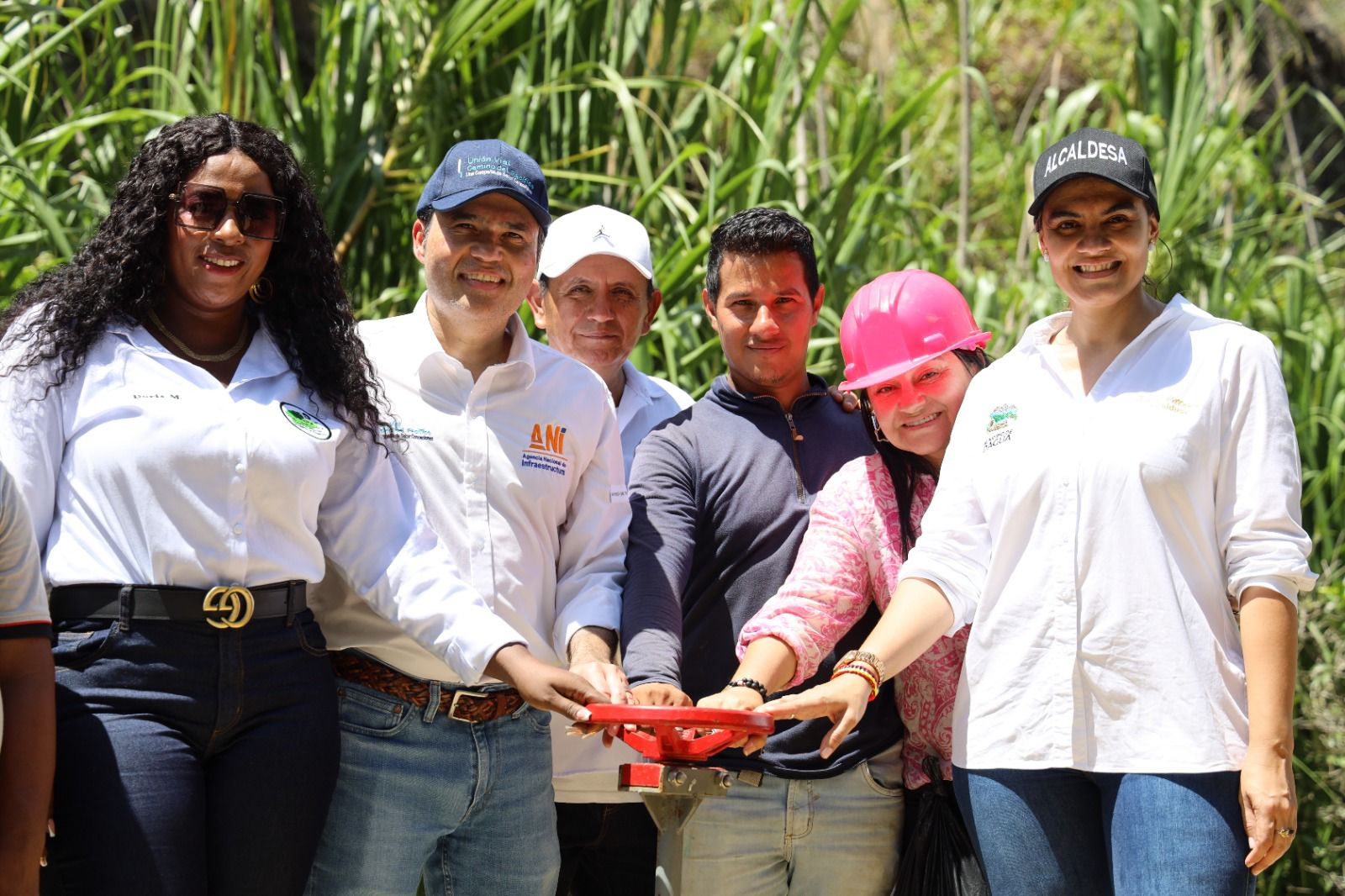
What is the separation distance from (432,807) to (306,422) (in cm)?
69

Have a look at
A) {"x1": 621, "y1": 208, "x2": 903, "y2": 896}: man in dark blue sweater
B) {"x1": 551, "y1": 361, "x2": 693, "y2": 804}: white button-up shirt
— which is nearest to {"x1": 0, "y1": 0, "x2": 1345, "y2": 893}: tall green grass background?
{"x1": 621, "y1": 208, "x2": 903, "y2": 896}: man in dark blue sweater

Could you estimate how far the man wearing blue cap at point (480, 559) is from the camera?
7.75 ft

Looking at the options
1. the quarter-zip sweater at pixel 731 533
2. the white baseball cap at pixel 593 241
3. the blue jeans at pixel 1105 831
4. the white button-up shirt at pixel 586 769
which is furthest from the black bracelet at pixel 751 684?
the white baseball cap at pixel 593 241

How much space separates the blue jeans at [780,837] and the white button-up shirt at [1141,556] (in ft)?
1.07

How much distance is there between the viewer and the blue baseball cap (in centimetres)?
255

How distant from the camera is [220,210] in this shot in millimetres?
2295

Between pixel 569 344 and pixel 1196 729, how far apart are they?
1700mm

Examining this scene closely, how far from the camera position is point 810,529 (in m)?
2.65

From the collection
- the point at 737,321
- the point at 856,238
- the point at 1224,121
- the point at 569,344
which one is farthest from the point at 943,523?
the point at 1224,121

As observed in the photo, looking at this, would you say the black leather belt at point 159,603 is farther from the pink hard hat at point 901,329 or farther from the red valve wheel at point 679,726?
the pink hard hat at point 901,329

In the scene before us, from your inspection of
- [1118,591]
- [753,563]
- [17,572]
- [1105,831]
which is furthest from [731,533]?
[17,572]

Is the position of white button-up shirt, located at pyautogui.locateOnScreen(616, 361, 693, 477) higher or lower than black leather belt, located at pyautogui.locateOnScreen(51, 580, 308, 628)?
higher

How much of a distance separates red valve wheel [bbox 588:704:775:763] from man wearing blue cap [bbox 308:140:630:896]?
14 cm

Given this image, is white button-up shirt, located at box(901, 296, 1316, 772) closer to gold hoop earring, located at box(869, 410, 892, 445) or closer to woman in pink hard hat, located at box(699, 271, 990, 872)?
woman in pink hard hat, located at box(699, 271, 990, 872)
